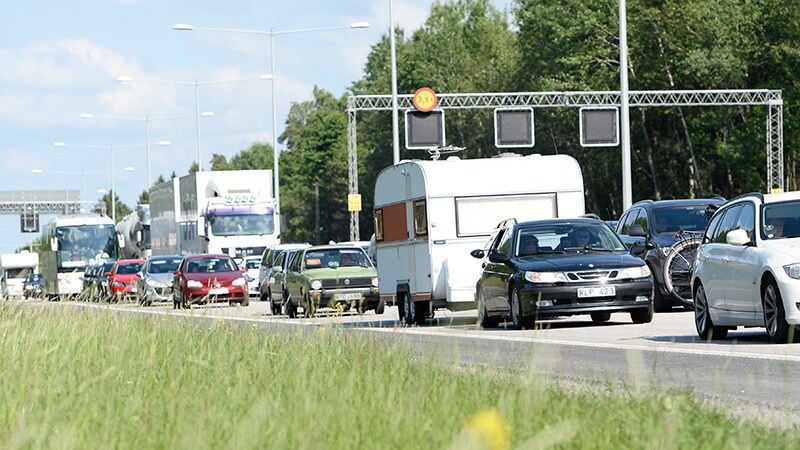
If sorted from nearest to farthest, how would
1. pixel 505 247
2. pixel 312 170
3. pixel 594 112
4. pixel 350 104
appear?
pixel 505 247
pixel 594 112
pixel 350 104
pixel 312 170

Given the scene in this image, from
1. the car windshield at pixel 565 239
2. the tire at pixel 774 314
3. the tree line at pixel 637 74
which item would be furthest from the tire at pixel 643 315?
the tree line at pixel 637 74

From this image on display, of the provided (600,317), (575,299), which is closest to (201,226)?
(600,317)

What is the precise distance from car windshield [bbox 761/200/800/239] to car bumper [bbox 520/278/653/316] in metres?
5.31

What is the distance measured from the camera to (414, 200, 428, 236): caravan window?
2934 cm

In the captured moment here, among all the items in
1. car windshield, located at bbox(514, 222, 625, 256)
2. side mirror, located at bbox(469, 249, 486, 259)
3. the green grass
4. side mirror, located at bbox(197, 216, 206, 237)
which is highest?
side mirror, located at bbox(197, 216, 206, 237)

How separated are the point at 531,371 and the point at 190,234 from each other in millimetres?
53778

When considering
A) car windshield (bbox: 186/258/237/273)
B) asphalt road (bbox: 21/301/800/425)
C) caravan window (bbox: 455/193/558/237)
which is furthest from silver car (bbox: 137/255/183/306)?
asphalt road (bbox: 21/301/800/425)

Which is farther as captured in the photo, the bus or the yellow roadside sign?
the bus

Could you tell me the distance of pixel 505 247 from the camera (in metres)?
26.1

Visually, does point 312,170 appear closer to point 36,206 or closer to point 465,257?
point 36,206

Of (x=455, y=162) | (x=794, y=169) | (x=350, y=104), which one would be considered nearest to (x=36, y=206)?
(x=794, y=169)

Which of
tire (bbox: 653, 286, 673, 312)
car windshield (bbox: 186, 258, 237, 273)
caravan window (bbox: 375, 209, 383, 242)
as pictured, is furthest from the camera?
car windshield (bbox: 186, 258, 237, 273)

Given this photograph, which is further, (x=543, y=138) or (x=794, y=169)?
(x=543, y=138)

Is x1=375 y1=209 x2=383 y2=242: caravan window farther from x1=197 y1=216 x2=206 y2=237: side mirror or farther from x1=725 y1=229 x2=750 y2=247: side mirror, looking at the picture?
x1=197 y1=216 x2=206 y2=237: side mirror
